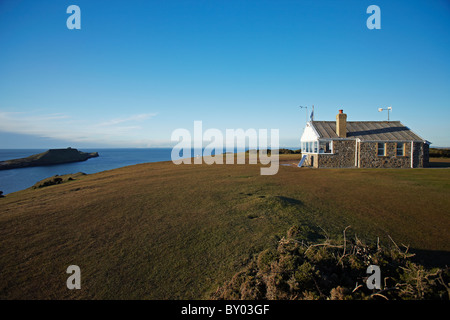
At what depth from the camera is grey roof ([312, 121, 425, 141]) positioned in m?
21.9

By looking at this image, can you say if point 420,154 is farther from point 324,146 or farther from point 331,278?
point 331,278

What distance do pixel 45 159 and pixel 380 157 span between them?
80763mm

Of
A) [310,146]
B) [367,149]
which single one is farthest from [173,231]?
[367,149]

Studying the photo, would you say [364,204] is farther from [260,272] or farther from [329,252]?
[260,272]

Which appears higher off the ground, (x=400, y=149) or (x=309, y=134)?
(x=309, y=134)

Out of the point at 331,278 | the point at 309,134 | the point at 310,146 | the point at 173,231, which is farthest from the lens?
the point at 309,134

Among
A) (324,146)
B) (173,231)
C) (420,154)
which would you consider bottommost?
(173,231)

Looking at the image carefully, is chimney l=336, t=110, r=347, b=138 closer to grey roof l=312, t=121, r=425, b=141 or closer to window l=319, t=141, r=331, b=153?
grey roof l=312, t=121, r=425, b=141

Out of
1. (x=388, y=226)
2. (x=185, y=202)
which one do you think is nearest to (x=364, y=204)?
(x=388, y=226)

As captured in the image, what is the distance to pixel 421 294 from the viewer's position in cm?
310

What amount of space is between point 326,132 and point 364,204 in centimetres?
1500

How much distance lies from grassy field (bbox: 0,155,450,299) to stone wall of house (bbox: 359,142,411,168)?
10789 millimetres

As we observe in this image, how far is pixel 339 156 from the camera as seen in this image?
71.7 ft

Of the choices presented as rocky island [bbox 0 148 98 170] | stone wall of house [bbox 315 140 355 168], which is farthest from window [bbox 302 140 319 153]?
rocky island [bbox 0 148 98 170]
